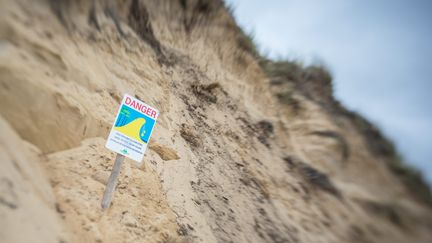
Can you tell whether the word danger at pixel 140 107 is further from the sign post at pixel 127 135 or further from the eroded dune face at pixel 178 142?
the eroded dune face at pixel 178 142

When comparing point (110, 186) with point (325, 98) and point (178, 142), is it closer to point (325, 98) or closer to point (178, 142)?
point (178, 142)

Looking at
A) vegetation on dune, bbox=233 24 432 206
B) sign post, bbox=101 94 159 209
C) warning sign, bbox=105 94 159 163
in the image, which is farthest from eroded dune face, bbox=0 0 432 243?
warning sign, bbox=105 94 159 163

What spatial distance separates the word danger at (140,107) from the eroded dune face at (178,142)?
57 centimetres

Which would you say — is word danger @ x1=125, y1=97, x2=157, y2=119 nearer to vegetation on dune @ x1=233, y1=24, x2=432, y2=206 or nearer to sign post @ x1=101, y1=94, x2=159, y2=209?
sign post @ x1=101, y1=94, x2=159, y2=209

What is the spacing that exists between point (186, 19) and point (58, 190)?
13.4 ft

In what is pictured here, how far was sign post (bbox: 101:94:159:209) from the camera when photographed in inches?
99.7

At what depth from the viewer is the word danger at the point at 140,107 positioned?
263 cm

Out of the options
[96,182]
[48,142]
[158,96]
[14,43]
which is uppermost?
[158,96]

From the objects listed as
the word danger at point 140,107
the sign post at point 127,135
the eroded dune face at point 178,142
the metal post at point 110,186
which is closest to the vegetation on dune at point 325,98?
the eroded dune face at point 178,142

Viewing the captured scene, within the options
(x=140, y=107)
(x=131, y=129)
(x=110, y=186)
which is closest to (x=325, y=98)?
(x=140, y=107)

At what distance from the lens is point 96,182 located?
2.74 metres

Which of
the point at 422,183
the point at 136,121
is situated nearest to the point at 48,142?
the point at 136,121

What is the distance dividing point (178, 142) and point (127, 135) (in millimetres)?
1567

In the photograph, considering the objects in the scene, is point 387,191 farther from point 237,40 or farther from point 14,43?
point 14,43
